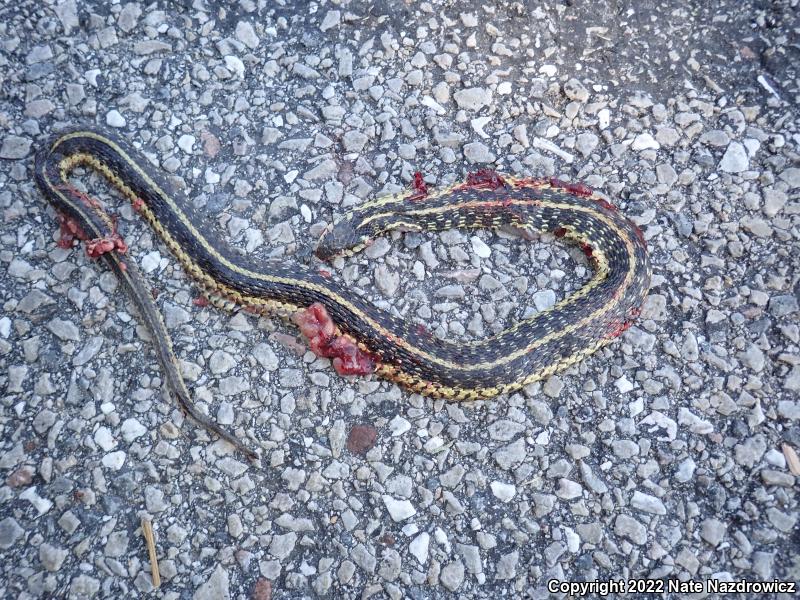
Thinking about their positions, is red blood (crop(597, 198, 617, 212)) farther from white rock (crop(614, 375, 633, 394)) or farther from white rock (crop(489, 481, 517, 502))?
white rock (crop(489, 481, 517, 502))

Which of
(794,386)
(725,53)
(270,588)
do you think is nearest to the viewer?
(270,588)

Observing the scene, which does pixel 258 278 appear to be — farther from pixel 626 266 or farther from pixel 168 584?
pixel 626 266

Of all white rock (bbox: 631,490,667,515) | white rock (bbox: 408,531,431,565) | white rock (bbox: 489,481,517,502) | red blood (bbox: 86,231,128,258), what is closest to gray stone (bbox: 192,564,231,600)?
white rock (bbox: 408,531,431,565)

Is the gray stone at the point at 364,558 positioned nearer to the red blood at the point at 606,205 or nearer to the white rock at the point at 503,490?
the white rock at the point at 503,490

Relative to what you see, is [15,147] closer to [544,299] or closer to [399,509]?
[399,509]

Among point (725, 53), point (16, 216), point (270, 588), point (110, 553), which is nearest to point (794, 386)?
point (725, 53)

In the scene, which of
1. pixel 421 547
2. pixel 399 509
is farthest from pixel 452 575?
pixel 399 509

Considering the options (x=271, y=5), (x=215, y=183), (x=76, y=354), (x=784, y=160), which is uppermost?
(x=271, y=5)

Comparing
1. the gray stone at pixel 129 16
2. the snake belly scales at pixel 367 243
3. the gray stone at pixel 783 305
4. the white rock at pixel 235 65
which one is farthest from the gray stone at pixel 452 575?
the gray stone at pixel 129 16
